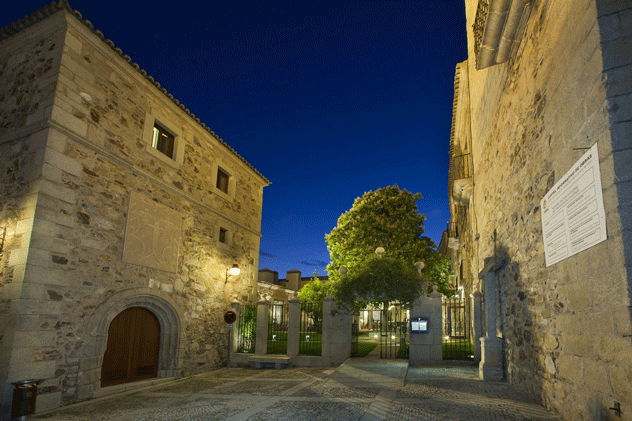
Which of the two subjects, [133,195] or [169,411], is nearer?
[169,411]

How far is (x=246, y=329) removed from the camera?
14023 mm

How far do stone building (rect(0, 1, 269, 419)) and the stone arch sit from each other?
0.09ft

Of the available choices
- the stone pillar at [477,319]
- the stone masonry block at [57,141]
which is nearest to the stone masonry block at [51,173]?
the stone masonry block at [57,141]

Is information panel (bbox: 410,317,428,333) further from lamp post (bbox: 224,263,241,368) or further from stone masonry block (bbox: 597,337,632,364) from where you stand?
stone masonry block (bbox: 597,337,632,364)

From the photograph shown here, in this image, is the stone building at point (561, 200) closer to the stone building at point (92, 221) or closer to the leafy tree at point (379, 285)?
the leafy tree at point (379, 285)

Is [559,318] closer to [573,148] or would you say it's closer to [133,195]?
[573,148]

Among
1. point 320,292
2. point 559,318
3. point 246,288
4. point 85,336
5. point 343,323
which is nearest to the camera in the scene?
point 559,318

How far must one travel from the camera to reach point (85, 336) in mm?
8344

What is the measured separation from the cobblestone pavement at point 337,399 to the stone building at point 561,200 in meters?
0.79

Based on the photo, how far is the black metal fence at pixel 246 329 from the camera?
13.7 m

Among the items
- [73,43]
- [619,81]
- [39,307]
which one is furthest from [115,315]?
[619,81]

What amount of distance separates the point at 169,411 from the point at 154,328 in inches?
179

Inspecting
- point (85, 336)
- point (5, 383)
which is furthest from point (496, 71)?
point (5, 383)

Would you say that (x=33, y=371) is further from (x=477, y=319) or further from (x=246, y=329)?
(x=477, y=319)
